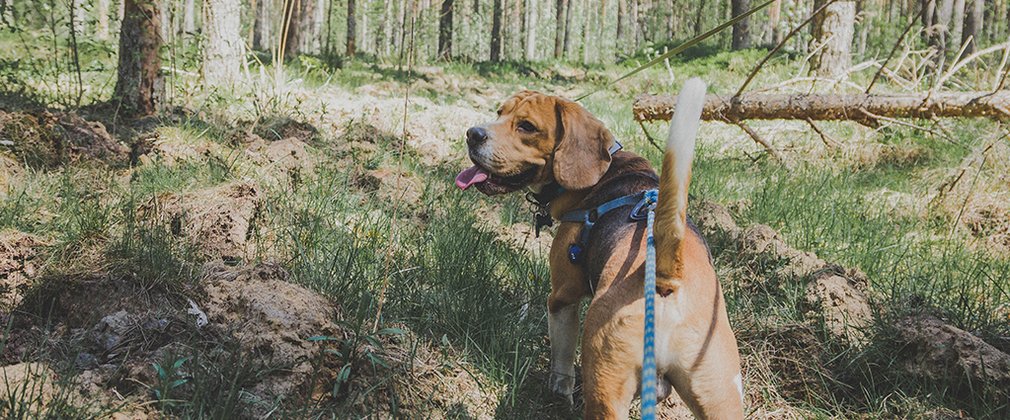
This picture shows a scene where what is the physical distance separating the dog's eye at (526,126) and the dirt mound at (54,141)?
11.4 ft

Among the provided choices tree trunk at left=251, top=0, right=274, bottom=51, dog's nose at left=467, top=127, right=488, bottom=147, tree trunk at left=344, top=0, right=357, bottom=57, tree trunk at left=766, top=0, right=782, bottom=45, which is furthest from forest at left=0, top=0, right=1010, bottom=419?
tree trunk at left=251, top=0, right=274, bottom=51

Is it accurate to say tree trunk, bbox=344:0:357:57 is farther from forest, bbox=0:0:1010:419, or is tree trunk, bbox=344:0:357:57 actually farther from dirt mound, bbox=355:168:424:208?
dirt mound, bbox=355:168:424:208

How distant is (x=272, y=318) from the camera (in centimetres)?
295

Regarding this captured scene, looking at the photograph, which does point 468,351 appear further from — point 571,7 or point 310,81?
point 571,7

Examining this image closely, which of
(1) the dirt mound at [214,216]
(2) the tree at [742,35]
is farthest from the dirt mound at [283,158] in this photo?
(2) the tree at [742,35]

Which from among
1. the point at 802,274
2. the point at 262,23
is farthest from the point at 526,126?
the point at 262,23

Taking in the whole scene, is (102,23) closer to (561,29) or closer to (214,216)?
(214,216)

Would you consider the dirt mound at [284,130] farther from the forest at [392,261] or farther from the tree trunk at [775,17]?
the tree trunk at [775,17]

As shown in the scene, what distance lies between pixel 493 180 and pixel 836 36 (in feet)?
28.2

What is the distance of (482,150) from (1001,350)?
104 inches

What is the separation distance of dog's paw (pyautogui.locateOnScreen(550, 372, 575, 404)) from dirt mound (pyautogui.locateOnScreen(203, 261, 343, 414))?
0.99 meters

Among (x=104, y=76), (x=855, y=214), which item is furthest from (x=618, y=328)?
(x=104, y=76)

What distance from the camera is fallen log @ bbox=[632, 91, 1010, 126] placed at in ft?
19.7

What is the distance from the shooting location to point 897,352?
130 inches
